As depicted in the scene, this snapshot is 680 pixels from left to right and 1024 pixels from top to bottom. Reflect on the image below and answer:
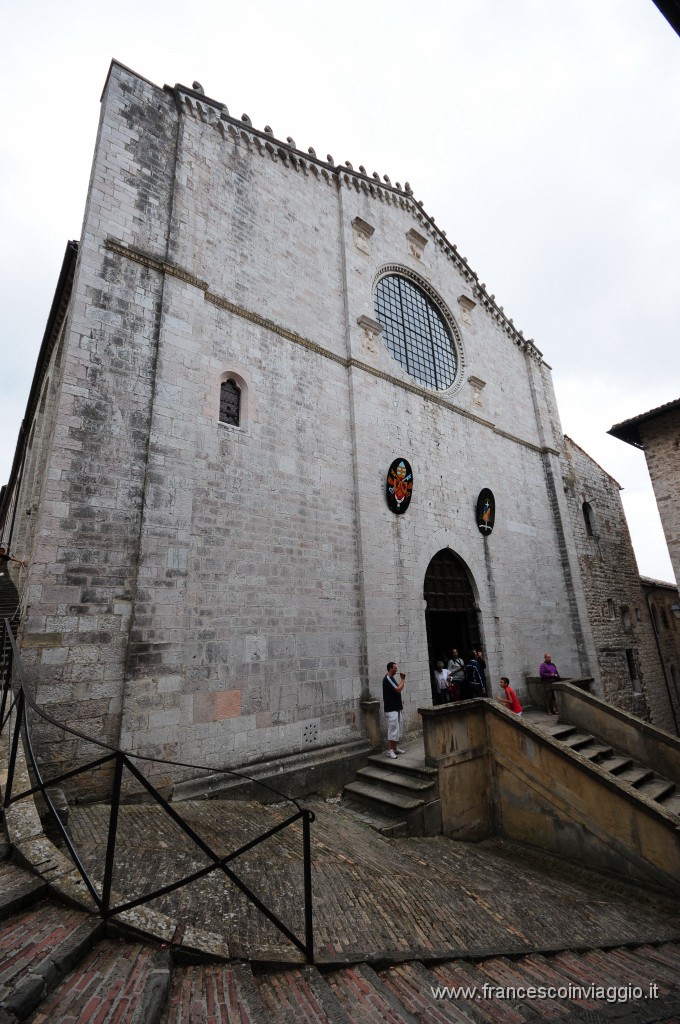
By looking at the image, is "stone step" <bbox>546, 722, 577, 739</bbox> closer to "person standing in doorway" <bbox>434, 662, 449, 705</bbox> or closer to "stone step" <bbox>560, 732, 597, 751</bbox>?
"stone step" <bbox>560, 732, 597, 751</bbox>

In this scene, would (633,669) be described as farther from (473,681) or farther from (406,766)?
(406,766)

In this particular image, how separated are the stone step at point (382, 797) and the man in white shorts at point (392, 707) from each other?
2.48 ft

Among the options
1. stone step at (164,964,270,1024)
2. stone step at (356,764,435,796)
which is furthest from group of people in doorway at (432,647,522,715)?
stone step at (164,964,270,1024)

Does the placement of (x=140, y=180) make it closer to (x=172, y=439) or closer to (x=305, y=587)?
(x=172, y=439)

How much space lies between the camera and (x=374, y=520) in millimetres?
9531

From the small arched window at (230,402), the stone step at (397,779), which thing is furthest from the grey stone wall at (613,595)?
the small arched window at (230,402)

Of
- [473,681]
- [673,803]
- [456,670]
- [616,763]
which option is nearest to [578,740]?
[616,763]

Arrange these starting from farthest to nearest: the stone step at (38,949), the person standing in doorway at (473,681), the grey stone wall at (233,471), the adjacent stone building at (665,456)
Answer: the adjacent stone building at (665,456)
the person standing in doorway at (473,681)
the grey stone wall at (233,471)
the stone step at (38,949)

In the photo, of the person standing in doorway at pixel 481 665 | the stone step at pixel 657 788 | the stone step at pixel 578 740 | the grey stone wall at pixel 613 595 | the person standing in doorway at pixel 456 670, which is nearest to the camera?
the stone step at pixel 657 788

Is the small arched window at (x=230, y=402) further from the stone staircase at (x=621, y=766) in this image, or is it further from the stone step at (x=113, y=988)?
the stone staircase at (x=621, y=766)

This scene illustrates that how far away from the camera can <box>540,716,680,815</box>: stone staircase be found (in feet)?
24.7

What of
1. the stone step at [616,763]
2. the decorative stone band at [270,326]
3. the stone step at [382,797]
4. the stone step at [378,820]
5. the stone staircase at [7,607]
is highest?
the decorative stone band at [270,326]

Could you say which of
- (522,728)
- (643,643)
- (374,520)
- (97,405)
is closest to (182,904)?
(522,728)

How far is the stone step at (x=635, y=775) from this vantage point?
306 inches
